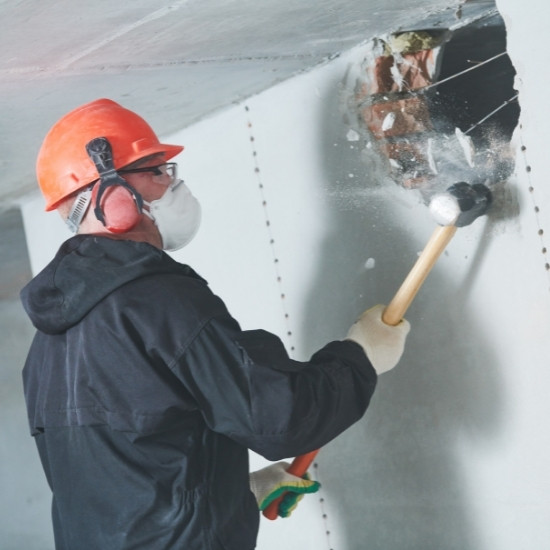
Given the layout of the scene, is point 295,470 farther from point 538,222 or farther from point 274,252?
point 538,222

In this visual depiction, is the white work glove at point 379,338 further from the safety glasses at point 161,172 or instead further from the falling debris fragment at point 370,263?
the safety glasses at point 161,172

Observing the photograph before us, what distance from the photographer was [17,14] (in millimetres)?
1437

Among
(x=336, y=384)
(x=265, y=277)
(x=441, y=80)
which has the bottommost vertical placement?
(x=336, y=384)

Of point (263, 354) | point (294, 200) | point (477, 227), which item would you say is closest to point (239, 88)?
point (294, 200)

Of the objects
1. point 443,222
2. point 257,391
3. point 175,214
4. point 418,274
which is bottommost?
point 257,391

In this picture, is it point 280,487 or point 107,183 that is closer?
point 107,183

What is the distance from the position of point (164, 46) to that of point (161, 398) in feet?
2.53

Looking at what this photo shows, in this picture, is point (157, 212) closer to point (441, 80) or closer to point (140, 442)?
point (140, 442)

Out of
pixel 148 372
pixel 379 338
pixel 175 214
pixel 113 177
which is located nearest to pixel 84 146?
pixel 113 177

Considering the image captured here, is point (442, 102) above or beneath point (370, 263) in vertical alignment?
above

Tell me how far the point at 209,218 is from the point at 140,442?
42.6 inches

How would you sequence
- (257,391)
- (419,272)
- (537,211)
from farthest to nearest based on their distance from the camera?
(419,272)
(537,211)
(257,391)

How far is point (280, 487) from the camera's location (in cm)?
199

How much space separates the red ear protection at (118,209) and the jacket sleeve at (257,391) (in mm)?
300
